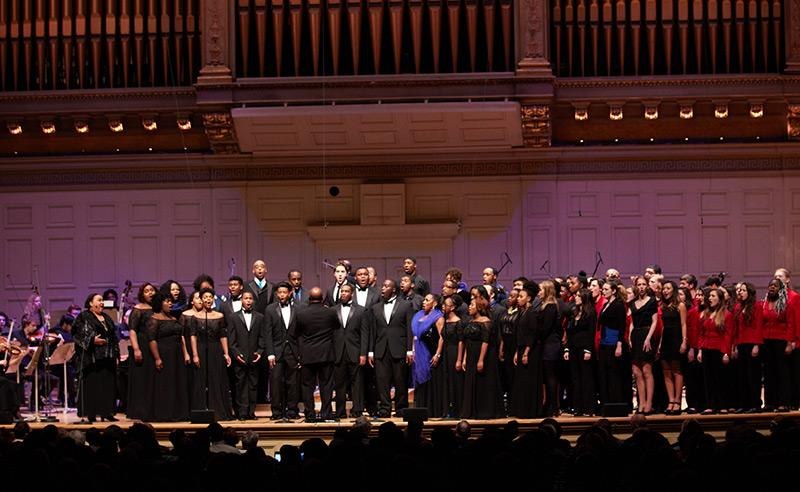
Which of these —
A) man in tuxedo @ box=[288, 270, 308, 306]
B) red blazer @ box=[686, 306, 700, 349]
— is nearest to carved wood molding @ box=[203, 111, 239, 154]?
man in tuxedo @ box=[288, 270, 308, 306]

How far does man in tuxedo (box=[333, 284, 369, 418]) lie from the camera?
1393cm

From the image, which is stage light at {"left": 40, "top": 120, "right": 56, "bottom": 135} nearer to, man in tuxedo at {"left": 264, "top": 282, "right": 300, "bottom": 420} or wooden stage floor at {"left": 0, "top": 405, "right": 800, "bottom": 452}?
man in tuxedo at {"left": 264, "top": 282, "right": 300, "bottom": 420}

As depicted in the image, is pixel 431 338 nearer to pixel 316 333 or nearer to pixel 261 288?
pixel 316 333

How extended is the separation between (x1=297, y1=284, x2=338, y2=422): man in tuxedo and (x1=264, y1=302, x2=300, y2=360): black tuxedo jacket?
3.7 inches

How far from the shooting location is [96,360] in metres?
13.8

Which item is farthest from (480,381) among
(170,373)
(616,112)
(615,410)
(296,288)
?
(616,112)

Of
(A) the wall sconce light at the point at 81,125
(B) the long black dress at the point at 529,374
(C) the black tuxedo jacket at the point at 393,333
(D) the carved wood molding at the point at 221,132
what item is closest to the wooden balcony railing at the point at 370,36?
(D) the carved wood molding at the point at 221,132

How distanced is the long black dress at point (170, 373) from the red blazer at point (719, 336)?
17.8ft

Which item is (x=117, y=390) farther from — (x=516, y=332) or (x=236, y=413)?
(x=516, y=332)

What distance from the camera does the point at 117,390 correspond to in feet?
49.3

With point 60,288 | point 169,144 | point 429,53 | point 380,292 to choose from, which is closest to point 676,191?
point 429,53

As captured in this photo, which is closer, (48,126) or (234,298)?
(234,298)

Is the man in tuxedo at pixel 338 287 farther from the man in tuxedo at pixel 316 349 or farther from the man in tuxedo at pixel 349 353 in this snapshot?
the man in tuxedo at pixel 316 349

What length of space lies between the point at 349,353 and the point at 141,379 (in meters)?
2.20
